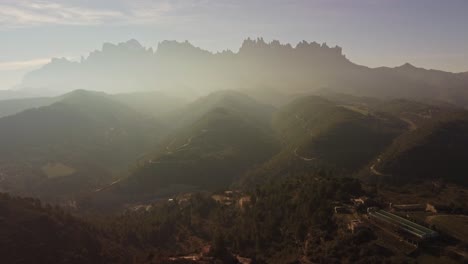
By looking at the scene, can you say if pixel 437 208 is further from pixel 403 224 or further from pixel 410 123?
pixel 410 123

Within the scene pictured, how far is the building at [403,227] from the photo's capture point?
1981 inches

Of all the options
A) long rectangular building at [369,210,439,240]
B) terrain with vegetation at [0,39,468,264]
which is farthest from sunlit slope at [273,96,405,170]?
long rectangular building at [369,210,439,240]

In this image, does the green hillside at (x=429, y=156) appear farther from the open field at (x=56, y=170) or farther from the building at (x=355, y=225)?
the open field at (x=56, y=170)

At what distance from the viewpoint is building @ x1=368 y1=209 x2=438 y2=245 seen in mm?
50312

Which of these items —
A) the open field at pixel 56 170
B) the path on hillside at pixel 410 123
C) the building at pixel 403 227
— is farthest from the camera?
the path on hillside at pixel 410 123

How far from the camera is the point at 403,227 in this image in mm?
52781

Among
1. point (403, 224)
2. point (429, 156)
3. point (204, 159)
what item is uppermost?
point (403, 224)

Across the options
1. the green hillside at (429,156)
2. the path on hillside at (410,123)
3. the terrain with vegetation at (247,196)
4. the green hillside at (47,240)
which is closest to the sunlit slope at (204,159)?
the terrain with vegetation at (247,196)

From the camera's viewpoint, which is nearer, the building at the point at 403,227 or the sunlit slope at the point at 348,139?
the building at the point at 403,227

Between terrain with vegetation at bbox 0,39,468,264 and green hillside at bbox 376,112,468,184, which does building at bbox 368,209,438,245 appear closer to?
terrain with vegetation at bbox 0,39,468,264

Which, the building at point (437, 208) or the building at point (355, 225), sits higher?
the building at point (437, 208)

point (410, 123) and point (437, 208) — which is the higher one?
point (410, 123)

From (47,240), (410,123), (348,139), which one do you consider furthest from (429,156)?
(47,240)

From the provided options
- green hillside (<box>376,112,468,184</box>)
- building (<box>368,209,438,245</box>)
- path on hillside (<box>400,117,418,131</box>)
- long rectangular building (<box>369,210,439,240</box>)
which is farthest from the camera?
path on hillside (<box>400,117,418,131</box>)
